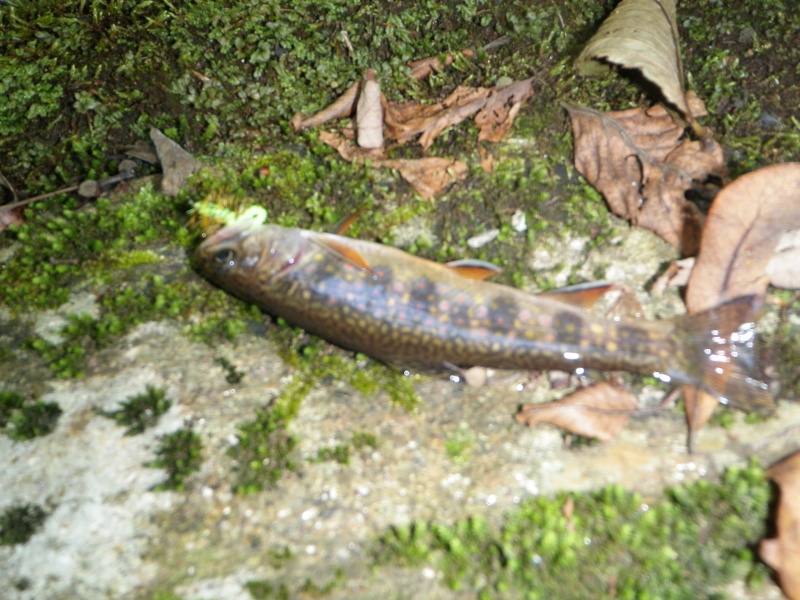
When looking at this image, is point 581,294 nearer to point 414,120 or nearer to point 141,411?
point 414,120

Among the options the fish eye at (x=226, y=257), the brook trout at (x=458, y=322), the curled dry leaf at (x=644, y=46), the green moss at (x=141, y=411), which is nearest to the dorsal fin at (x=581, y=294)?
the brook trout at (x=458, y=322)

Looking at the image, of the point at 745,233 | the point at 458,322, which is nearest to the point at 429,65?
the point at 458,322

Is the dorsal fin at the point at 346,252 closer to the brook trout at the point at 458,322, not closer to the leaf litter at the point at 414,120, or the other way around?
the brook trout at the point at 458,322

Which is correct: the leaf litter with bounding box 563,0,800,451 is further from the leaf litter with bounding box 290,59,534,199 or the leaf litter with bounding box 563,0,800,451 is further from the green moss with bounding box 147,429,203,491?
the green moss with bounding box 147,429,203,491

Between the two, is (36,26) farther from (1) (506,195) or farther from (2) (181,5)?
(1) (506,195)

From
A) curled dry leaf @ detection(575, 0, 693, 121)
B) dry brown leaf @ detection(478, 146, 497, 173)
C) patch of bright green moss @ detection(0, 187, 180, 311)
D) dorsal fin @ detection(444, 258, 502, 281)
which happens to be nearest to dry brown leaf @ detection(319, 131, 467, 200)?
dry brown leaf @ detection(478, 146, 497, 173)
